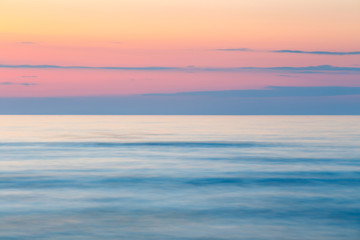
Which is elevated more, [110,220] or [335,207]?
[335,207]

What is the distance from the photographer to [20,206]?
16625 mm

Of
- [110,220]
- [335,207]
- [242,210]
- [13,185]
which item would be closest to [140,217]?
[110,220]

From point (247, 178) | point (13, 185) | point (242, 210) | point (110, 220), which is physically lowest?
point (110, 220)

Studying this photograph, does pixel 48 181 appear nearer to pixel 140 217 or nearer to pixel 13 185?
pixel 13 185

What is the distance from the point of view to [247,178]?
932 inches

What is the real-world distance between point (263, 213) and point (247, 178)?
803 cm

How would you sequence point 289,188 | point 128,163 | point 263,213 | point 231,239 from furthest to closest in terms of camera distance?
1. point 128,163
2. point 289,188
3. point 263,213
4. point 231,239

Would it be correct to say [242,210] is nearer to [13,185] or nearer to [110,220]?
[110,220]

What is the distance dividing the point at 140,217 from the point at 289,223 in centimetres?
445

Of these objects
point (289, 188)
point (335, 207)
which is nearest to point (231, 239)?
point (335, 207)

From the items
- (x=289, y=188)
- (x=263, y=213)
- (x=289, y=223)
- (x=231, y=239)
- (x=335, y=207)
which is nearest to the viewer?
(x=231, y=239)

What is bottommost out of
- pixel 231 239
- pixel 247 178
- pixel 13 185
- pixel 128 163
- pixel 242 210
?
pixel 231 239

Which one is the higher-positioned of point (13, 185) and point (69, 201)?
point (13, 185)

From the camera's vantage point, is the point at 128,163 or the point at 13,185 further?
the point at 128,163
